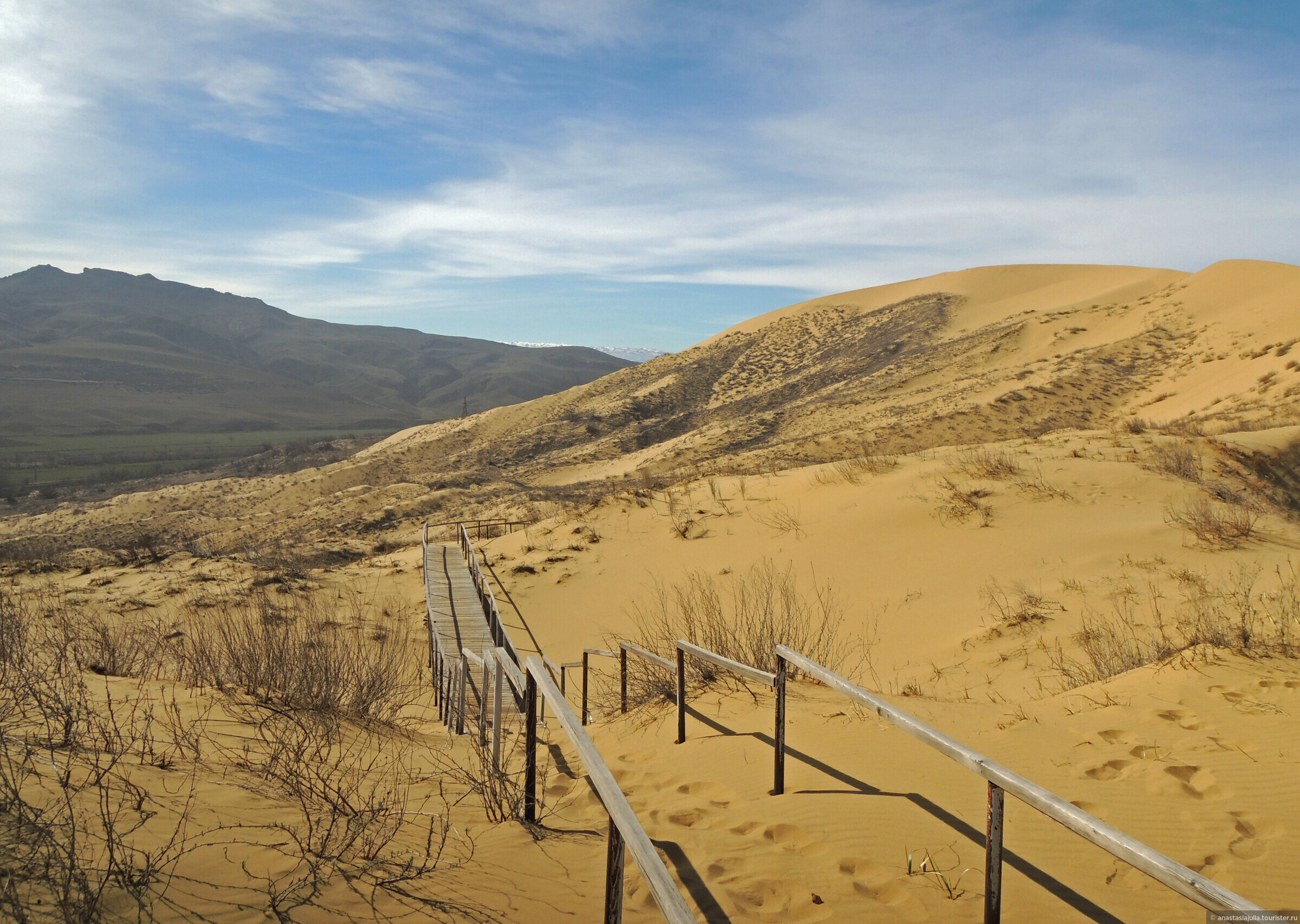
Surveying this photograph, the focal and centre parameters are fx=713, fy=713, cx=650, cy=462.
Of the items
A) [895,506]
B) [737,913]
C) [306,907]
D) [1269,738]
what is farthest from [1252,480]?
[306,907]

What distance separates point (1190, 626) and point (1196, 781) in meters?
3.30

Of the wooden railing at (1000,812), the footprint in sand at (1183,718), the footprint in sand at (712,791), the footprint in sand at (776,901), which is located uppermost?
the wooden railing at (1000,812)

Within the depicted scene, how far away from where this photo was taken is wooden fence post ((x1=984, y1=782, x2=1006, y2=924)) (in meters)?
2.52

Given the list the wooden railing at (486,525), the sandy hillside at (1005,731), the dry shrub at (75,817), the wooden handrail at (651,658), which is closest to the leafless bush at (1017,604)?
the sandy hillside at (1005,731)

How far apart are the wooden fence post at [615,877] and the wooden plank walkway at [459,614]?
4.17m

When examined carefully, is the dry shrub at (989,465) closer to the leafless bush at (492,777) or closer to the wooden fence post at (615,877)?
the leafless bush at (492,777)

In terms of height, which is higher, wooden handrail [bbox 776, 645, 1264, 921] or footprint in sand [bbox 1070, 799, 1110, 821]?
wooden handrail [bbox 776, 645, 1264, 921]

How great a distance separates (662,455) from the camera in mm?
31938

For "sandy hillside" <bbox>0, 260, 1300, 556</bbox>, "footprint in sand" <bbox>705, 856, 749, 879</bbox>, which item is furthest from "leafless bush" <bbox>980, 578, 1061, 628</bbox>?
"sandy hillside" <bbox>0, 260, 1300, 556</bbox>

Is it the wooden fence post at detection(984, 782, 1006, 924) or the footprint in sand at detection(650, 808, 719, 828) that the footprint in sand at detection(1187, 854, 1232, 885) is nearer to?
the wooden fence post at detection(984, 782, 1006, 924)

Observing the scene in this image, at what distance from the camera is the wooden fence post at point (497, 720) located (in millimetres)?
3920

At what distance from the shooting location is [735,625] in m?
7.83

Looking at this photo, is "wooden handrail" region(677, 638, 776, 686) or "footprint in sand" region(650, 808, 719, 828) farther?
"wooden handrail" region(677, 638, 776, 686)

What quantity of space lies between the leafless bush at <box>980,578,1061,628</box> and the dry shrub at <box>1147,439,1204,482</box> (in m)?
5.55
